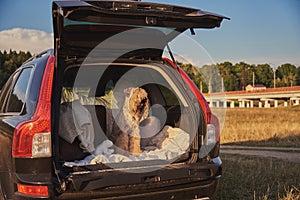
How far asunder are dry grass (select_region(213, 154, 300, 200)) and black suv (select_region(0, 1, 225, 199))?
168 centimetres

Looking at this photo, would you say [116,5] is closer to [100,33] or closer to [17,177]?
[100,33]

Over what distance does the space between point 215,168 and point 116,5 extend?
1752 mm

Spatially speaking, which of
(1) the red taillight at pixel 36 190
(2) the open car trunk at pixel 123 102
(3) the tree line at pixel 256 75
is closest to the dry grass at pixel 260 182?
(2) the open car trunk at pixel 123 102

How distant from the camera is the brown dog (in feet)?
14.2

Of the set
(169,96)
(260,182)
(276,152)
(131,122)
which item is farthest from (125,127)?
(276,152)

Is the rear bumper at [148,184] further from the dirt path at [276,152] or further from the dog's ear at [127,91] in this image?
the dirt path at [276,152]

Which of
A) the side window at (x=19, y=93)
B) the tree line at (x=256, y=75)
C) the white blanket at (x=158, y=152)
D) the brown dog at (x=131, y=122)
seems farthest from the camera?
the tree line at (x=256, y=75)

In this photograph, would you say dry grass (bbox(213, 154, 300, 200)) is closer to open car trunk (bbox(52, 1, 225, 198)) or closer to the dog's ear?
open car trunk (bbox(52, 1, 225, 198))

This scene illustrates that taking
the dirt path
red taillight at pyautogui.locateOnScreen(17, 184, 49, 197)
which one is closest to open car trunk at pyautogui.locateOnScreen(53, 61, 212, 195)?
red taillight at pyautogui.locateOnScreen(17, 184, 49, 197)

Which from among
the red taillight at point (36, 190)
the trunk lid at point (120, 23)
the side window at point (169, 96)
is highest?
the trunk lid at point (120, 23)

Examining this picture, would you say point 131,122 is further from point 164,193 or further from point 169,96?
point 164,193

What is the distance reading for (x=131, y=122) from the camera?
Answer: 14.7 feet

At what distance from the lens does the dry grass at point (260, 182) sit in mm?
5695

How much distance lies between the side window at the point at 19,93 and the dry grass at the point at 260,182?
3024mm
